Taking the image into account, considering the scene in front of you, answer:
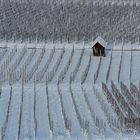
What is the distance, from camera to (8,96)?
15914mm

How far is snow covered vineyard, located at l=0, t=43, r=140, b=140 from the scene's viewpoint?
13484 mm

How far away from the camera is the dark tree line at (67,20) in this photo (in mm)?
22891

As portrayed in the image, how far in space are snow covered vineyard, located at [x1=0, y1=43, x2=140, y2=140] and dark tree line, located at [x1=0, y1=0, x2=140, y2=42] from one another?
2189 mm

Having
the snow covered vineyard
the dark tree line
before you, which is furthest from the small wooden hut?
the dark tree line

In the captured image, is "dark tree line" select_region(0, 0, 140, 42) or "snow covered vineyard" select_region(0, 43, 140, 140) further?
"dark tree line" select_region(0, 0, 140, 42)

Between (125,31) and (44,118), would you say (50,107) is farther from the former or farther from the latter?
(125,31)

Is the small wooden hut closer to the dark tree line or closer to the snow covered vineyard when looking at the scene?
the snow covered vineyard

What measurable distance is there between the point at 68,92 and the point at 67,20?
369 inches

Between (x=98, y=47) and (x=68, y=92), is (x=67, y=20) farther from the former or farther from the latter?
(x=68, y=92)

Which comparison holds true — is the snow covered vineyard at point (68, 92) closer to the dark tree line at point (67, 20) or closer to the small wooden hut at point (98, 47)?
the small wooden hut at point (98, 47)

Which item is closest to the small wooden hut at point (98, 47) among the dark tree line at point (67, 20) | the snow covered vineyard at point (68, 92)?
the snow covered vineyard at point (68, 92)

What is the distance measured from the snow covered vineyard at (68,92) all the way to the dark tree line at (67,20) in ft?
7.18

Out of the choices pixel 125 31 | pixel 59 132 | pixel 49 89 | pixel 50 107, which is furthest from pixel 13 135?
pixel 125 31

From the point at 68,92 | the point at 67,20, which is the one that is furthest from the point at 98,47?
the point at 67,20
